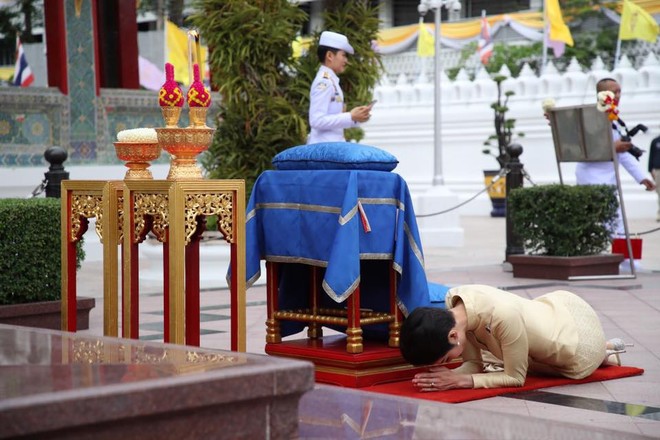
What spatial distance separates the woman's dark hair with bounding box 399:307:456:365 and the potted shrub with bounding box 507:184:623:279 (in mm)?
4729

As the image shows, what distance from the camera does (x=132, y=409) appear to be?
9.12 feet

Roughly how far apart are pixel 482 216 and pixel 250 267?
1558cm

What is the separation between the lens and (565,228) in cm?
897

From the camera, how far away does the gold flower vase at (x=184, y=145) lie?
4.52 metres

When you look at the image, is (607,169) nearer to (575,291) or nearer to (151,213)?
(575,291)

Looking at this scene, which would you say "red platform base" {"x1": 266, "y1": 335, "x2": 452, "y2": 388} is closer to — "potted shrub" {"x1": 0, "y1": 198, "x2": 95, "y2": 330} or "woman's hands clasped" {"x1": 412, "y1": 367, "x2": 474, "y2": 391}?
"woman's hands clasped" {"x1": 412, "y1": 367, "x2": 474, "y2": 391}

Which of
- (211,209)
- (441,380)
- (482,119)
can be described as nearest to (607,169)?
(441,380)

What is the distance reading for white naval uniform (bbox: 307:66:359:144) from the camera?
7.48 meters

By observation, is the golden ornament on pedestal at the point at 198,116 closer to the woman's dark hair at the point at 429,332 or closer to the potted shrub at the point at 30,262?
the woman's dark hair at the point at 429,332

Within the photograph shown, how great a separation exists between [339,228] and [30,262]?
2218mm

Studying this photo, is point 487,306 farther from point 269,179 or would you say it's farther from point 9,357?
point 9,357

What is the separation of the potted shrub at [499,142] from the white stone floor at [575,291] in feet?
17.5

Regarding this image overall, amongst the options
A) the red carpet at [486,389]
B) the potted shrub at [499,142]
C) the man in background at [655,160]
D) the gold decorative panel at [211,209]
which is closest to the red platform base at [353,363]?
the red carpet at [486,389]

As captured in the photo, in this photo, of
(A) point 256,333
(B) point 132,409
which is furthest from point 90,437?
(A) point 256,333
